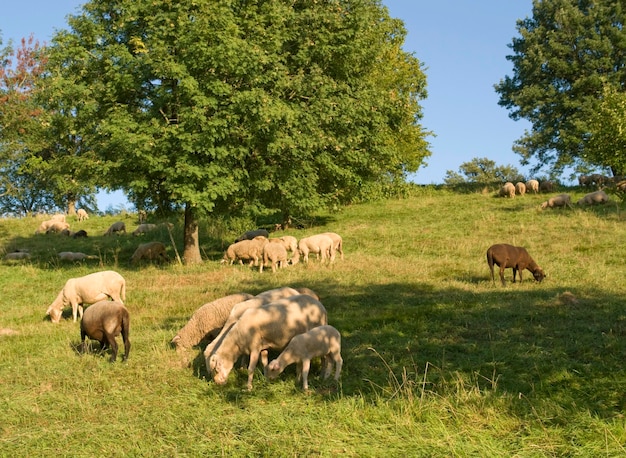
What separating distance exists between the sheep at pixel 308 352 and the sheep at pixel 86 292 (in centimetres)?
820

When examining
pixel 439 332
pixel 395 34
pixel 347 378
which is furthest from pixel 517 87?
pixel 347 378

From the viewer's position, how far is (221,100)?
22453 millimetres

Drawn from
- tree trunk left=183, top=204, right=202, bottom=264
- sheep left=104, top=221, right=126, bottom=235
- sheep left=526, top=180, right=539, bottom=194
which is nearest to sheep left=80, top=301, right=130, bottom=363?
tree trunk left=183, top=204, right=202, bottom=264

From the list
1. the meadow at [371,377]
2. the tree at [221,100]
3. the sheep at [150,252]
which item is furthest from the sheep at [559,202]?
the sheep at [150,252]

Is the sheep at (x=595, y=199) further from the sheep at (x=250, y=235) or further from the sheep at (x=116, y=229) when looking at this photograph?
the sheep at (x=116, y=229)

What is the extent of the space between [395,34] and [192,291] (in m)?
34.2

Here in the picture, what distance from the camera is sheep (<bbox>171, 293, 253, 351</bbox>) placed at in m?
11.9

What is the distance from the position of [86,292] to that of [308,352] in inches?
360

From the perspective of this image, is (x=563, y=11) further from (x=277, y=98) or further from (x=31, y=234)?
(x=31, y=234)

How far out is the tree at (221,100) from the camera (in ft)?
69.6

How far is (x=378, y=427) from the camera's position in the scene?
7500mm

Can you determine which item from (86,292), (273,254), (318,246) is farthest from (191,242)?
(86,292)

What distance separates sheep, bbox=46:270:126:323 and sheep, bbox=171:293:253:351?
482 cm

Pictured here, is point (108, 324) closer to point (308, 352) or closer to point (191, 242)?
point (308, 352)
